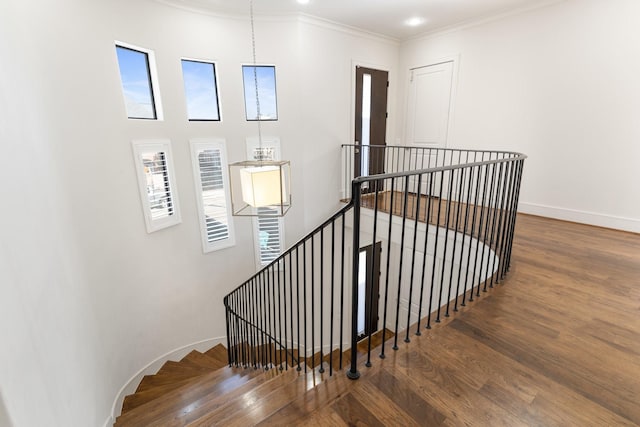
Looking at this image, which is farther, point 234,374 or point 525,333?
point 234,374

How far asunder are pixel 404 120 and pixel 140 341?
601 cm

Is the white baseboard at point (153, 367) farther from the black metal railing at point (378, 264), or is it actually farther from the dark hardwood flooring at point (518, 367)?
the dark hardwood flooring at point (518, 367)

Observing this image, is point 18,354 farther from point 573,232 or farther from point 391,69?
point 391,69

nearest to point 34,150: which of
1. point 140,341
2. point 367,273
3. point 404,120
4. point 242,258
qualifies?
point 140,341

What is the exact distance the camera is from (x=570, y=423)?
4.69 ft

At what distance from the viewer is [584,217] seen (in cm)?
438

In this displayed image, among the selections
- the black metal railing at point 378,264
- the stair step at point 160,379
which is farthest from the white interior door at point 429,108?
the stair step at point 160,379

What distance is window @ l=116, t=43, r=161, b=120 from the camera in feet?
12.6

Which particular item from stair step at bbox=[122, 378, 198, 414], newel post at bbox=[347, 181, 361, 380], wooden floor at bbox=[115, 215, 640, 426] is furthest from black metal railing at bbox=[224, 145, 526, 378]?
newel post at bbox=[347, 181, 361, 380]

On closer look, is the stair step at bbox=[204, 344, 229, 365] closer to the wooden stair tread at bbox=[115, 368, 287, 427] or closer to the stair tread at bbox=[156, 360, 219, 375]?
the stair tread at bbox=[156, 360, 219, 375]

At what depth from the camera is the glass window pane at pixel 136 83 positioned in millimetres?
3852

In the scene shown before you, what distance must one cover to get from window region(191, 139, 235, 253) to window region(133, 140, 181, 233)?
1.28 ft

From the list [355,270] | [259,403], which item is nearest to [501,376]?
[355,270]

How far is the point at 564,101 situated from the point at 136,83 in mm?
5837
